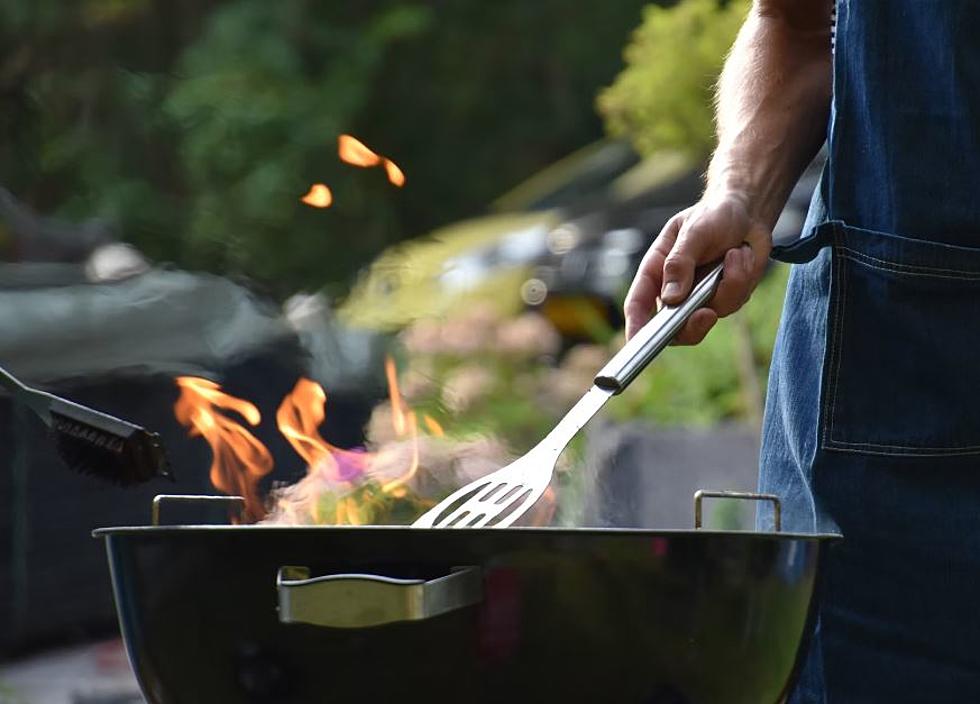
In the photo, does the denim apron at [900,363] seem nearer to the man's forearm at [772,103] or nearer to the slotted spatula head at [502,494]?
the man's forearm at [772,103]

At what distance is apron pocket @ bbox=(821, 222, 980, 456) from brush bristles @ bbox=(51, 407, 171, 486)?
56 cm

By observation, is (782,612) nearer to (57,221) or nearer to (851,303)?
(851,303)

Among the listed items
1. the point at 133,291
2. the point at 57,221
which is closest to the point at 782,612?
the point at 133,291

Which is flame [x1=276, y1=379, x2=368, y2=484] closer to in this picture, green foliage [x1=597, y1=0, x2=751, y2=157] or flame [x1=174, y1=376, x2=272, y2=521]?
flame [x1=174, y1=376, x2=272, y2=521]

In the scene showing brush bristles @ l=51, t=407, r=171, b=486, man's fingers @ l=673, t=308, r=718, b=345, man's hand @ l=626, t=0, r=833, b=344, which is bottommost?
brush bristles @ l=51, t=407, r=171, b=486

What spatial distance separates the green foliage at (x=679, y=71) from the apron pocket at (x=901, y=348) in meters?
3.70

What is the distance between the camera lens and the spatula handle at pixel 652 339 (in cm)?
116

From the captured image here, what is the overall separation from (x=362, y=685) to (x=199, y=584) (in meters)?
0.13

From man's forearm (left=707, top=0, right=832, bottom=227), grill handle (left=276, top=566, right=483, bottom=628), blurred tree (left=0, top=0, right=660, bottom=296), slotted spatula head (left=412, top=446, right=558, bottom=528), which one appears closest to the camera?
grill handle (left=276, top=566, right=483, bottom=628)

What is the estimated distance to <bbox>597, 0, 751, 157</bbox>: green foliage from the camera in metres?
5.08

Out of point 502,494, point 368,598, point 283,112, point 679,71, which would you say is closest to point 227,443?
point 502,494

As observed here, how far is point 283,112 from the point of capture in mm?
8969

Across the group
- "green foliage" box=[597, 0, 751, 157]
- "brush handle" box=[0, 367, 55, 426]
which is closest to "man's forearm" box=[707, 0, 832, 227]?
"brush handle" box=[0, 367, 55, 426]

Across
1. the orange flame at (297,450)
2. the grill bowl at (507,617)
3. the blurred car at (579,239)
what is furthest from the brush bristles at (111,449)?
the blurred car at (579,239)
